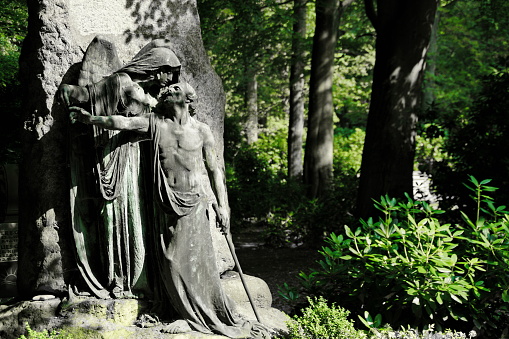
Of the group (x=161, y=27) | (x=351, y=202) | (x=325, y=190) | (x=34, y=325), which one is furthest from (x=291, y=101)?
(x=34, y=325)

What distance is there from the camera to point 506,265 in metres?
5.15

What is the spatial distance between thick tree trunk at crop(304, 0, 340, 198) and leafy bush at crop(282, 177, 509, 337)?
8850 mm

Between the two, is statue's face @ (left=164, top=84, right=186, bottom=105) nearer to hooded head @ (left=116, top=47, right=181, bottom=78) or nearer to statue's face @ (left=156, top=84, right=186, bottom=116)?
statue's face @ (left=156, top=84, right=186, bottom=116)

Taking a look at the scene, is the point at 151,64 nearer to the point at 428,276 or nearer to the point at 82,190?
the point at 82,190

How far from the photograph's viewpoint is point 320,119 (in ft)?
48.9

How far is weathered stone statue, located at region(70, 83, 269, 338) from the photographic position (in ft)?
14.7

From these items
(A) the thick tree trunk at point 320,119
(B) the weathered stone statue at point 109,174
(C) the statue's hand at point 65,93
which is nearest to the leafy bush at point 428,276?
(B) the weathered stone statue at point 109,174

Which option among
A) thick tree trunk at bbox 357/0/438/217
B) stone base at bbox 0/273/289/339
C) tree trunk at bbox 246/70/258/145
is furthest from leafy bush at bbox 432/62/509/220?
tree trunk at bbox 246/70/258/145

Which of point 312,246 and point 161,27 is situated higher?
point 161,27

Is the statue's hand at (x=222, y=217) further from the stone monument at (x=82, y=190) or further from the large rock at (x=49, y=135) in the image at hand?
the large rock at (x=49, y=135)

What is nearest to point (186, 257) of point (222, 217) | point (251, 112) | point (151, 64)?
point (222, 217)

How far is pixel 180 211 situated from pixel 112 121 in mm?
900

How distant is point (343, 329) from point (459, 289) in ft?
3.78

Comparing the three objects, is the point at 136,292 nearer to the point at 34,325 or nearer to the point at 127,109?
the point at 34,325
